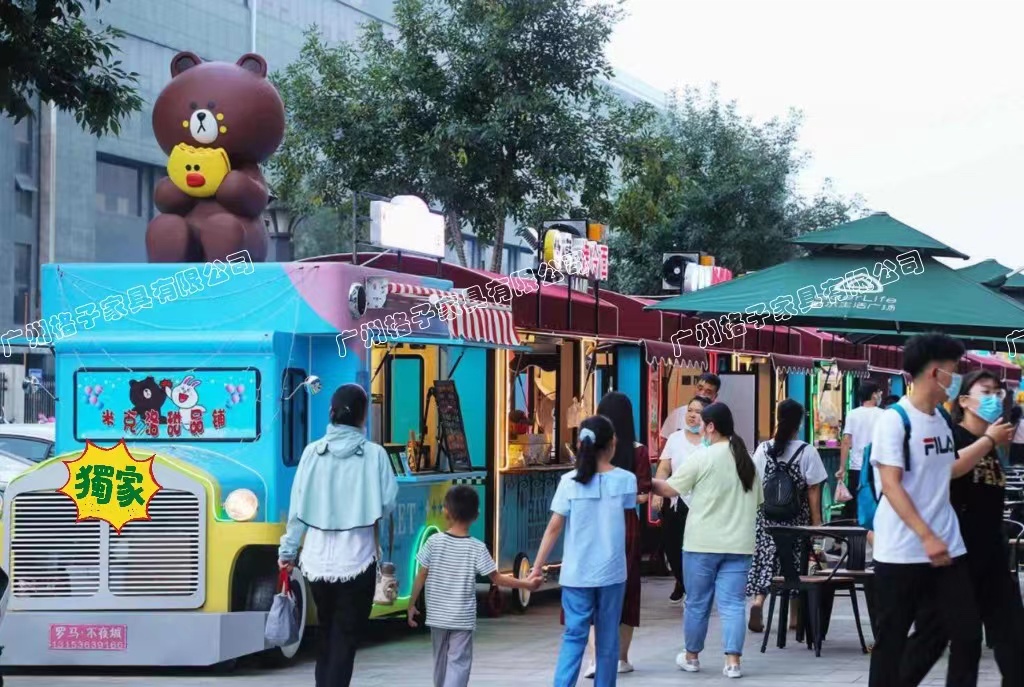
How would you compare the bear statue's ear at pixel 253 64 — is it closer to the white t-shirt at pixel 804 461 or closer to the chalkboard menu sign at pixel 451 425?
the chalkboard menu sign at pixel 451 425

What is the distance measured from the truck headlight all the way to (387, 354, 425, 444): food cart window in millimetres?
2632

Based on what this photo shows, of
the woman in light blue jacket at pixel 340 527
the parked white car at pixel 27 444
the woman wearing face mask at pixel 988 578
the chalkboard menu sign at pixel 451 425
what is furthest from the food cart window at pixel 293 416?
the parked white car at pixel 27 444

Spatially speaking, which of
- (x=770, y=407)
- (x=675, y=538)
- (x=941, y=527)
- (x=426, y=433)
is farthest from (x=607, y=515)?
(x=770, y=407)

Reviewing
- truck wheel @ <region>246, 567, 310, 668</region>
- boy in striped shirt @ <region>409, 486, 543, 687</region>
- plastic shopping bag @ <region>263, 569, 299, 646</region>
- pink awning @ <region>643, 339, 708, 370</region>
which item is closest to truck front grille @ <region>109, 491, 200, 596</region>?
truck wheel @ <region>246, 567, 310, 668</region>

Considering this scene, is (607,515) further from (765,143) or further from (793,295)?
(765,143)

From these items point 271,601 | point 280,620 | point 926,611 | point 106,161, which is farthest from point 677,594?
point 106,161

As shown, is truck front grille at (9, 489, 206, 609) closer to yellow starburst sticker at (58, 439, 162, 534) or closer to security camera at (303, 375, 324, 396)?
yellow starburst sticker at (58, 439, 162, 534)

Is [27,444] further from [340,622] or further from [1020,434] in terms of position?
[340,622]

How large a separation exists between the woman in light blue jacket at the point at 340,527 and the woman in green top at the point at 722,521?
7.73 feet

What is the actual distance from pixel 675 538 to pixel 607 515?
21.9 feet

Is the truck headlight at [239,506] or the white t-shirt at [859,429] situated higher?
the white t-shirt at [859,429]

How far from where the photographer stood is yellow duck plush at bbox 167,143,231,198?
44.5 feet

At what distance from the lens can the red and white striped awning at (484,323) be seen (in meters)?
13.0

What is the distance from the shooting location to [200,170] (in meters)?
13.6
